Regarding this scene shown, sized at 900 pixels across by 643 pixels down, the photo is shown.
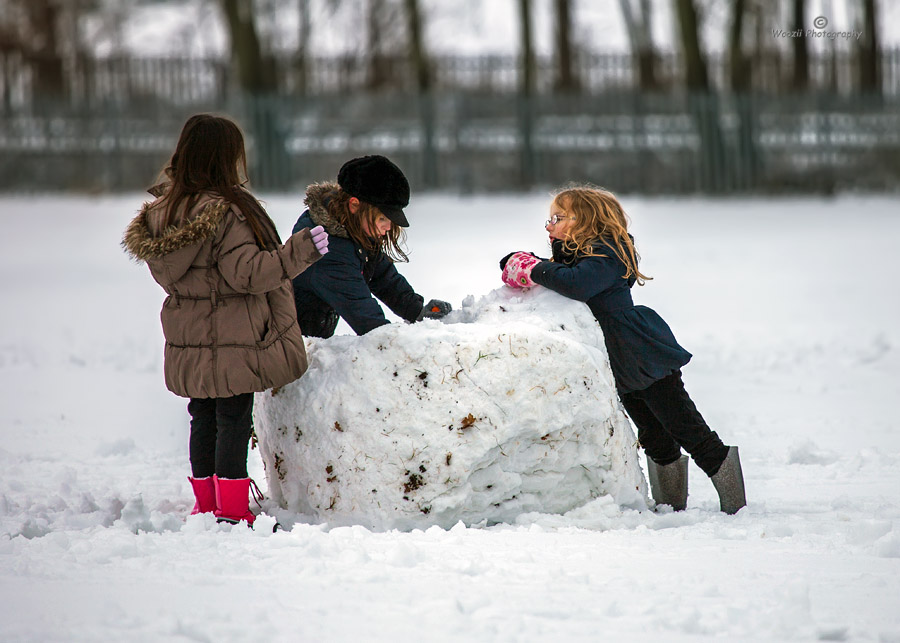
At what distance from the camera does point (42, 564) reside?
3264 millimetres

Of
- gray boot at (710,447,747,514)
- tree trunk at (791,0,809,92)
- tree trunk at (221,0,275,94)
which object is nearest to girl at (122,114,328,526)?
gray boot at (710,447,747,514)

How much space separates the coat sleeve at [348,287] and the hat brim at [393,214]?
168 millimetres

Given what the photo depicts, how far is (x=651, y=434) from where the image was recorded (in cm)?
436

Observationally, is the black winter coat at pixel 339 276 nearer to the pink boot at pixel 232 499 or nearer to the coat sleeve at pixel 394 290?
the coat sleeve at pixel 394 290

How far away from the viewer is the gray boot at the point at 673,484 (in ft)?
14.1

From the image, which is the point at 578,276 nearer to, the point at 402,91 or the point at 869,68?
the point at 402,91

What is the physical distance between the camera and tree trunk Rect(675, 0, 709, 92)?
61.0 ft

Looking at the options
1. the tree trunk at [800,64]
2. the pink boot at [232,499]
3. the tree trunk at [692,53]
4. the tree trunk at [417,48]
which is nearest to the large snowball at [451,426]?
the pink boot at [232,499]

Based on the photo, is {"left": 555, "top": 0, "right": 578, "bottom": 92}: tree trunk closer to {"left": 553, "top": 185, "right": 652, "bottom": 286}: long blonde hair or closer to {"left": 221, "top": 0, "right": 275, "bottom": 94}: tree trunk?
{"left": 221, "top": 0, "right": 275, "bottom": 94}: tree trunk

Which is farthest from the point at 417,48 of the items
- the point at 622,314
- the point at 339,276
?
the point at 339,276

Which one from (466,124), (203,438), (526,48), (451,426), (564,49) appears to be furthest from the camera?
(564,49)

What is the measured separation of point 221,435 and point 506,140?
1457cm

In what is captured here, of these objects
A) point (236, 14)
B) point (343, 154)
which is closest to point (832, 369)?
point (343, 154)

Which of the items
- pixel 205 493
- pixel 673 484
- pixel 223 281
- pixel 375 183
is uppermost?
pixel 375 183
